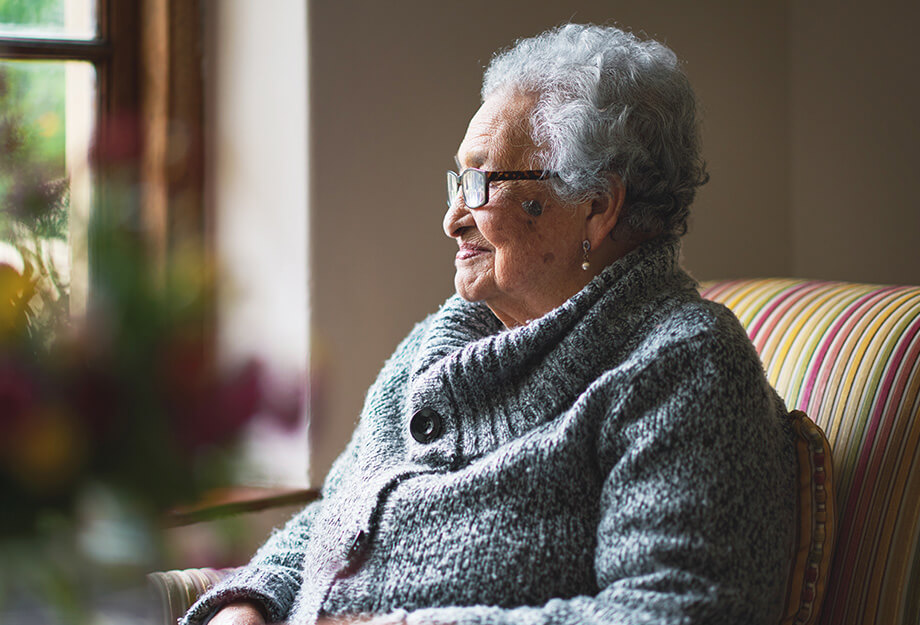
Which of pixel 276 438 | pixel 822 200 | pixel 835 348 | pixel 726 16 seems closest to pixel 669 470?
pixel 835 348

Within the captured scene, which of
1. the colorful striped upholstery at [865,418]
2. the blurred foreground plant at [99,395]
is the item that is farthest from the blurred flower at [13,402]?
the colorful striped upholstery at [865,418]

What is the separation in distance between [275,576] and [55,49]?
115cm

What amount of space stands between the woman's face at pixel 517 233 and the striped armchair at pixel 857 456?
1.22 ft

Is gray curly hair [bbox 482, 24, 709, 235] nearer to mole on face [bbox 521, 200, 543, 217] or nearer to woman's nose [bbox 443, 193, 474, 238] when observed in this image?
mole on face [bbox 521, 200, 543, 217]

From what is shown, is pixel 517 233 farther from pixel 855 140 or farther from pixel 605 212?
pixel 855 140

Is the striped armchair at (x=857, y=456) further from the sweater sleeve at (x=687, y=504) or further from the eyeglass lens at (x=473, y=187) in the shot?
the eyeglass lens at (x=473, y=187)

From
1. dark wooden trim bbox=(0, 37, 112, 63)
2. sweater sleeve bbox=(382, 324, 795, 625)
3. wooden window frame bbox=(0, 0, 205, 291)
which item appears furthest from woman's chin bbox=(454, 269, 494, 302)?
dark wooden trim bbox=(0, 37, 112, 63)

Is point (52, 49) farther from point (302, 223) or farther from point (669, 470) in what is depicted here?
point (669, 470)

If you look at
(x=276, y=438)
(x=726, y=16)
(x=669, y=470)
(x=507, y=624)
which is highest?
(x=726, y=16)

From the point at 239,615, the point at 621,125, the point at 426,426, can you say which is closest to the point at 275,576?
the point at 239,615

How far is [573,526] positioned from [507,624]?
0.15m

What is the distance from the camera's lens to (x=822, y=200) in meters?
2.08

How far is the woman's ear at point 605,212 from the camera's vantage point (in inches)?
51.4

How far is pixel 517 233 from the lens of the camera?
1330mm
